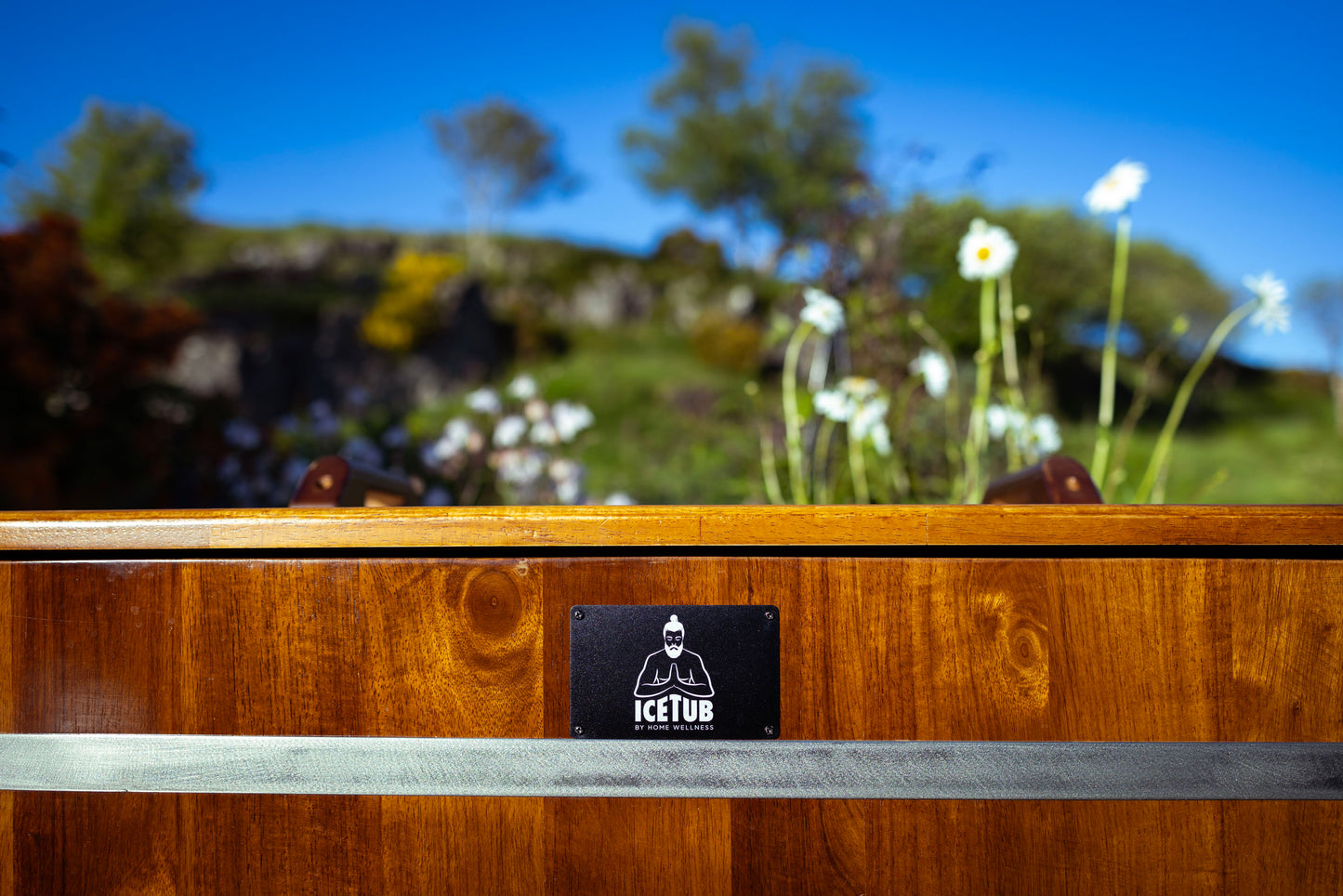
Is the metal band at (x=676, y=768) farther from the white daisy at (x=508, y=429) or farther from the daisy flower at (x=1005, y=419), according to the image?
the white daisy at (x=508, y=429)

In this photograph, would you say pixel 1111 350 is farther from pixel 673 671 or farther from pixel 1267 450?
pixel 1267 450

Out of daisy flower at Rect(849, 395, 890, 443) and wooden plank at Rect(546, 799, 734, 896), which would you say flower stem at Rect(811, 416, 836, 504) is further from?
wooden plank at Rect(546, 799, 734, 896)

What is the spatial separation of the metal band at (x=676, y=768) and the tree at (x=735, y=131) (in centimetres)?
1434

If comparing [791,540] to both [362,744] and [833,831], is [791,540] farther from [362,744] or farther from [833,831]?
[362,744]

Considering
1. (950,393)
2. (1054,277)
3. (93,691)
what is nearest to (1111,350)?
(950,393)

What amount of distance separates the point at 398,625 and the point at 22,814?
11.3 inches

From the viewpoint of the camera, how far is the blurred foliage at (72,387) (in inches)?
105

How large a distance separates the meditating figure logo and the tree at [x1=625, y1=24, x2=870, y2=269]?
14337mm

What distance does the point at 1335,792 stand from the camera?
47 cm

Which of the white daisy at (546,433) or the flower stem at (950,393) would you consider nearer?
the flower stem at (950,393)

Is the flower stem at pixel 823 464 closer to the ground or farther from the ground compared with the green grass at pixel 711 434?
closer to the ground

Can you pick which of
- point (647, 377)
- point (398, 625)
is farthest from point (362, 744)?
point (647, 377)

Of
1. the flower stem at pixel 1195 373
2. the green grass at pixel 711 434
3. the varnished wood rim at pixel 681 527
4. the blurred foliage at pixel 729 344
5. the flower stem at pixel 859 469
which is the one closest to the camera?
the varnished wood rim at pixel 681 527

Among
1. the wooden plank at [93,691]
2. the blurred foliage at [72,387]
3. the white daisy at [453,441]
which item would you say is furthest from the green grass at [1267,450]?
the blurred foliage at [72,387]
